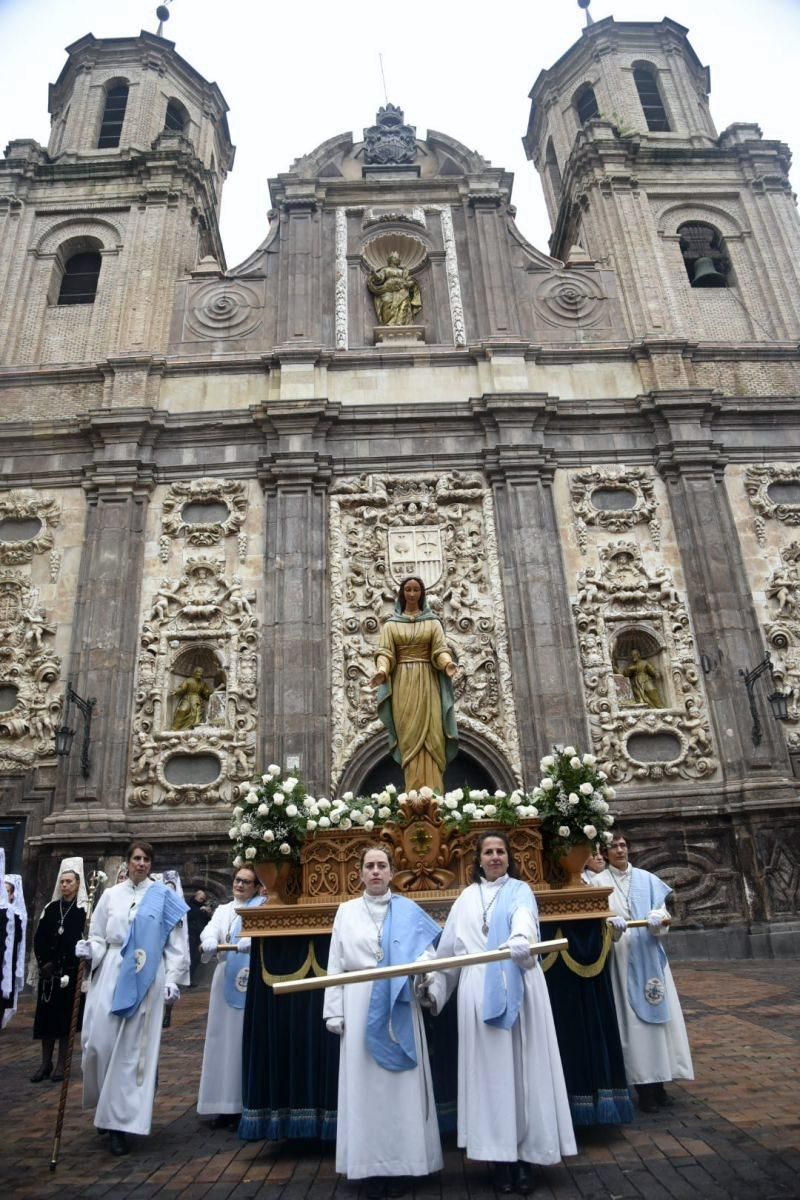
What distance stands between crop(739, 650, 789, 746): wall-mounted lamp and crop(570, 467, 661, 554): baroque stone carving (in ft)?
9.52

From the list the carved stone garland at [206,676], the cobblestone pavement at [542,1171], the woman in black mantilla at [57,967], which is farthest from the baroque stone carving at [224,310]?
the cobblestone pavement at [542,1171]

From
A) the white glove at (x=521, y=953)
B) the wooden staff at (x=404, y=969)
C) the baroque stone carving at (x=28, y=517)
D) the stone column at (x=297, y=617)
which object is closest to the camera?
the wooden staff at (x=404, y=969)

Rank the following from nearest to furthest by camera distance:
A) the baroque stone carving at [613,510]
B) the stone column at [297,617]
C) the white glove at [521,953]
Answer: the white glove at [521,953], the stone column at [297,617], the baroque stone carving at [613,510]

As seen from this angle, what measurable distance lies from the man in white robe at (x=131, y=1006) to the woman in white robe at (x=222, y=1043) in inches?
12.9

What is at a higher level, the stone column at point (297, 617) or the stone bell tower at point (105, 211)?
the stone bell tower at point (105, 211)

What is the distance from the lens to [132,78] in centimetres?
2114

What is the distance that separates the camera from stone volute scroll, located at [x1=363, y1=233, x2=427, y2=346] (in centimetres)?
1656

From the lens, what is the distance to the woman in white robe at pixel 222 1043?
5.15 meters

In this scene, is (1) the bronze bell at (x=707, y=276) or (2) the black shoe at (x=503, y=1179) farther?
(1) the bronze bell at (x=707, y=276)

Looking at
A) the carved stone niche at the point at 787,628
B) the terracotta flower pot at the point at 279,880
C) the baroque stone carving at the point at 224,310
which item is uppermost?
the baroque stone carving at the point at 224,310

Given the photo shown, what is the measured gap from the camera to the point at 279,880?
5.50 meters

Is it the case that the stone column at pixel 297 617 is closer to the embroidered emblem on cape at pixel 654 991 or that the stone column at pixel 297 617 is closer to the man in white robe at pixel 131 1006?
the man in white robe at pixel 131 1006

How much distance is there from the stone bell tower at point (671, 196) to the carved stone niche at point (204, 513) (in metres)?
9.12

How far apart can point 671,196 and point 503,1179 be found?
2040cm
